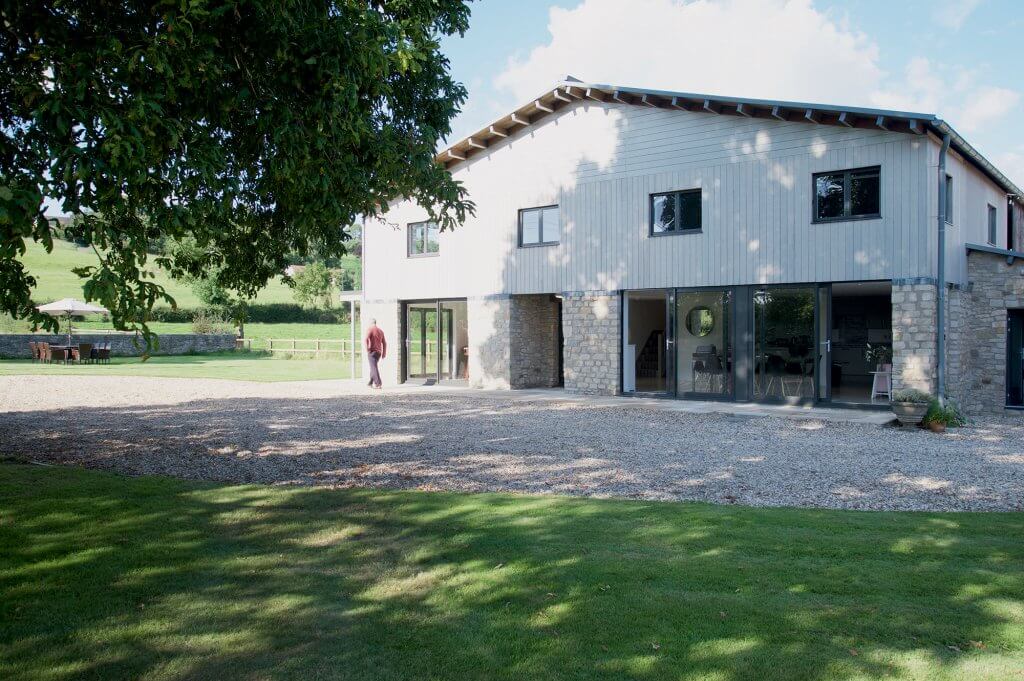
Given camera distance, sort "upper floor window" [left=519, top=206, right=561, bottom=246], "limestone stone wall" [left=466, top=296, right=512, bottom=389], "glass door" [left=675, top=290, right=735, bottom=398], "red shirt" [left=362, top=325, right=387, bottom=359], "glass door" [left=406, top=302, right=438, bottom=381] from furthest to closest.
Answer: "glass door" [left=406, top=302, right=438, bottom=381]
"red shirt" [left=362, top=325, right=387, bottom=359]
"limestone stone wall" [left=466, top=296, right=512, bottom=389]
"upper floor window" [left=519, top=206, right=561, bottom=246]
"glass door" [left=675, top=290, right=735, bottom=398]

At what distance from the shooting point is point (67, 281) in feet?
192

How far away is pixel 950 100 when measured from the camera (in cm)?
4384

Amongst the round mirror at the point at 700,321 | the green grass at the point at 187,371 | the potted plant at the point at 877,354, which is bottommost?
the green grass at the point at 187,371

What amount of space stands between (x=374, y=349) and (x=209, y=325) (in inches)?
1035

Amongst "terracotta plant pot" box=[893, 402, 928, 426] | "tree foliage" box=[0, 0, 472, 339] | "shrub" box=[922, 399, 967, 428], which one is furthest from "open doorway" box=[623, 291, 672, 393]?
"tree foliage" box=[0, 0, 472, 339]

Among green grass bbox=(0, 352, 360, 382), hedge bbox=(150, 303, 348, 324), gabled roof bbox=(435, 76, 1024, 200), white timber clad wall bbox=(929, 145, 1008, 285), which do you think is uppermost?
gabled roof bbox=(435, 76, 1024, 200)

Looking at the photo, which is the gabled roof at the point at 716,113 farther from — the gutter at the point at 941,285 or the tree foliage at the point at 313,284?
the tree foliage at the point at 313,284

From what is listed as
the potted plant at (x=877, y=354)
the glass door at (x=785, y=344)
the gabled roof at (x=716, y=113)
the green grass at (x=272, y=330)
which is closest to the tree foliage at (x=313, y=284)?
the green grass at (x=272, y=330)

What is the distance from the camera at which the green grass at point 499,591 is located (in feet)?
11.9

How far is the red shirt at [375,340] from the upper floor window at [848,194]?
36.6 ft

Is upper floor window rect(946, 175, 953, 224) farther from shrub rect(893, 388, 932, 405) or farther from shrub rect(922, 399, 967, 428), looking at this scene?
shrub rect(893, 388, 932, 405)

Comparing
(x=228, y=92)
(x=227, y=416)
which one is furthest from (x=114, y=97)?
(x=227, y=416)

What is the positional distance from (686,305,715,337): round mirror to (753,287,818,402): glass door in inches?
41.3

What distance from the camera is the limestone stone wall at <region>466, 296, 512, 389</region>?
62.6ft
